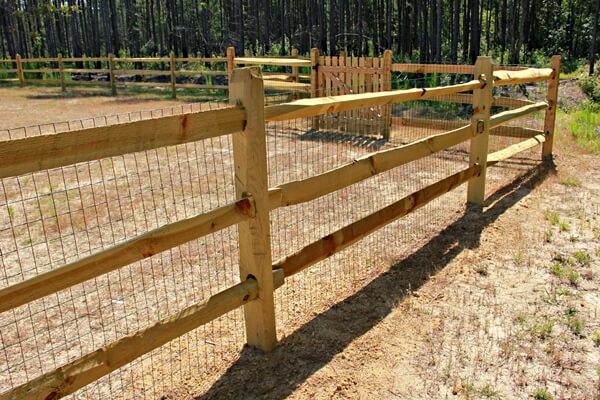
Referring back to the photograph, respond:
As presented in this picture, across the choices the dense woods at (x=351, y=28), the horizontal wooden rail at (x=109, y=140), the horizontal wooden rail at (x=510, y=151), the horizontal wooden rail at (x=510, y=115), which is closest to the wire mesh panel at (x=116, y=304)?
the horizontal wooden rail at (x=109, y=140)

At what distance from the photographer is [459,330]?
3.62m

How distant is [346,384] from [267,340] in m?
0.56

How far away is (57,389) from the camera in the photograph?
7.60 feet

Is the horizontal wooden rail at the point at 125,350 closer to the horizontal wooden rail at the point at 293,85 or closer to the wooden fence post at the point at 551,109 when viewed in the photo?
the wooden fence post at the point at 551,109

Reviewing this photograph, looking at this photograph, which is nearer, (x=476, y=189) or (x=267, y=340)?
(x=267, y=340)

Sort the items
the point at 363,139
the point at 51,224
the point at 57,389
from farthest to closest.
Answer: the point at 363,139, the point at 51,224, the point at 57,389

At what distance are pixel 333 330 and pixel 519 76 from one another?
4.85m

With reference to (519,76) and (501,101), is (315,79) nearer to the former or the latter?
(501,101)

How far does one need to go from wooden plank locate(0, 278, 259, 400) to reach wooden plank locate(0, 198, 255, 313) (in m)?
0.34

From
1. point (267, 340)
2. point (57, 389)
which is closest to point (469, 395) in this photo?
point (267, 340)

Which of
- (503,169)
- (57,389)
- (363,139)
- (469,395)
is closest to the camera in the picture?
(57,389)

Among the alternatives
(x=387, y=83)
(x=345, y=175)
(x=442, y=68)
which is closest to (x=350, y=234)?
(x=345, y=175)

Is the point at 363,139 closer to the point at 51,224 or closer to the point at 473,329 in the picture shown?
the point at 51,224

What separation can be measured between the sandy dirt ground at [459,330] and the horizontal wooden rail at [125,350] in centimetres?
42
